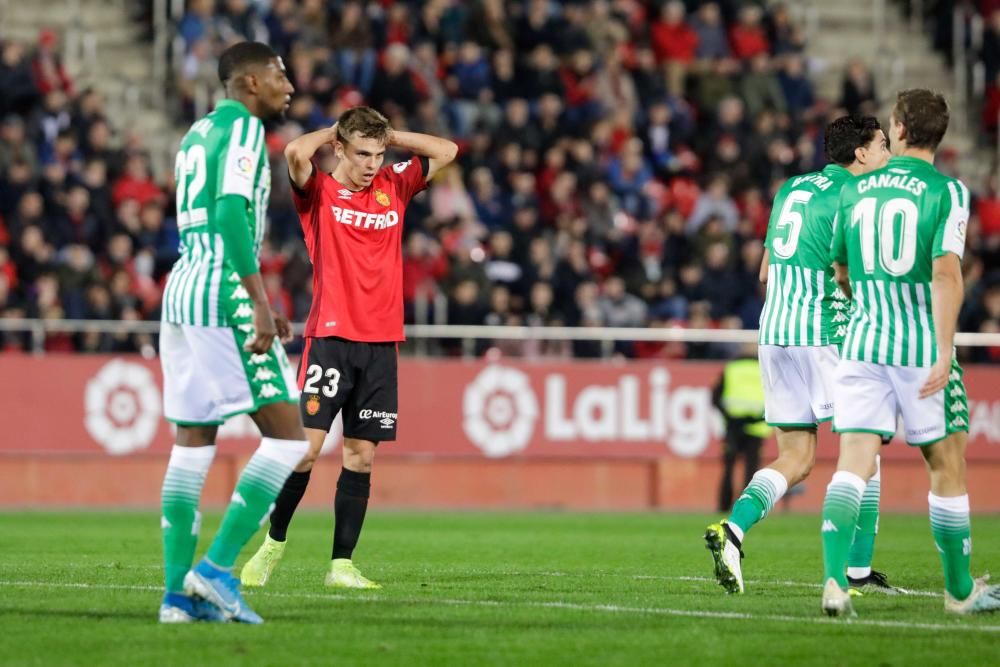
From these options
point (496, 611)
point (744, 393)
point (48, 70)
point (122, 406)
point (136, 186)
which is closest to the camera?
point (496, 611)

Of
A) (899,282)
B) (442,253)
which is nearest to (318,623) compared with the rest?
(899,282)

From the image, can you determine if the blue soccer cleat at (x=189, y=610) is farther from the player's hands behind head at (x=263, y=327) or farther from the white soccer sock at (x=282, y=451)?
the player's hands behind head at (x=263, y=327)

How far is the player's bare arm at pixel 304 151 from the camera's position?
971 cm

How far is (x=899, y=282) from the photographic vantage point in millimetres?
8312

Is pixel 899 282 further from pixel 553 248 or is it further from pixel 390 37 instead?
pixel 390 37

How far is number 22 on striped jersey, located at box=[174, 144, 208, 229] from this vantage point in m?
7.64

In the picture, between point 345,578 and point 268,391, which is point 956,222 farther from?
point 345,578

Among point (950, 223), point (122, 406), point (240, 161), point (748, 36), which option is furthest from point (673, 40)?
point (240, 161)

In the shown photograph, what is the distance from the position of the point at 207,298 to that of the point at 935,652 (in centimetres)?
336

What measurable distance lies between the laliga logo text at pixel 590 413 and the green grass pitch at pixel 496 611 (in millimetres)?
7033

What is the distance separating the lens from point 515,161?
2317 centimetres

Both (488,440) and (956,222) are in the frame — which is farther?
(488,440)

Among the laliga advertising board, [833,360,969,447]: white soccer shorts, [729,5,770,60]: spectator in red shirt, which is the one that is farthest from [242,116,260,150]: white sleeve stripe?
[729,5,770,60]: spectator in red shirt

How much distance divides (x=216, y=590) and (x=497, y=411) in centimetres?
1383
